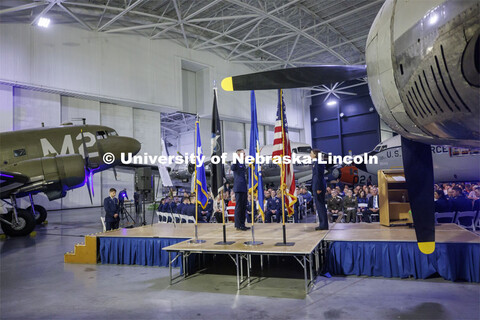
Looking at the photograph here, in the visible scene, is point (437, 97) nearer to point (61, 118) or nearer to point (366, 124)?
point (61, 118)

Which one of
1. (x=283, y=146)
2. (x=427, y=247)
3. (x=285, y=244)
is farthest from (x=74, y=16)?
(x=427, y=247)

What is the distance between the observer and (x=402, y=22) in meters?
1.73

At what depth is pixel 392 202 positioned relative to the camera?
22.0 feet

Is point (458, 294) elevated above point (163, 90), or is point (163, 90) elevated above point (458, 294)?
point (163, 90)

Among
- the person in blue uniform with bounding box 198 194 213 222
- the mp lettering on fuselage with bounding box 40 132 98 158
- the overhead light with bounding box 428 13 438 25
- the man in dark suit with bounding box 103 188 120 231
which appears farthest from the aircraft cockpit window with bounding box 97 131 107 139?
the overhead light with bounding box 428 13 438 25

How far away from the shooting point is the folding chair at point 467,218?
23.5 ft

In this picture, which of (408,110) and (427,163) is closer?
(408,110)

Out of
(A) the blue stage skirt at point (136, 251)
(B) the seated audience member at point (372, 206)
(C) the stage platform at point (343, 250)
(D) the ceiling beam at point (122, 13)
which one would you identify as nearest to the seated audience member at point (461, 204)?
(C) the stage platform at point (343, 250)

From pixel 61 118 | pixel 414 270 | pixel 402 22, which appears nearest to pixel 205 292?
pixel 414 270

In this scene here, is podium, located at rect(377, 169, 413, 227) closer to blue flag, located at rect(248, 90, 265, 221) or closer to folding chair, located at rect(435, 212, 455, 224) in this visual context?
folding chair, located at rect(435, 212, 455, 224)

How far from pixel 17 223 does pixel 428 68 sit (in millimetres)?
11997

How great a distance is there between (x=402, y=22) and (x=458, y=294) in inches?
155

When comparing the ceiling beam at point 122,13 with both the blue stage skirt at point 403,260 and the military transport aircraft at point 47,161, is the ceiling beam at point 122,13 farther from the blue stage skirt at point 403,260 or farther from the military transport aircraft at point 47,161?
the blue stage skirt at point 403,260

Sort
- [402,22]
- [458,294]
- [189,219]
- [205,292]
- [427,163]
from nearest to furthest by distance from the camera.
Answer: [402,22], [427,163], [458,294], [205,292], [189,219]
